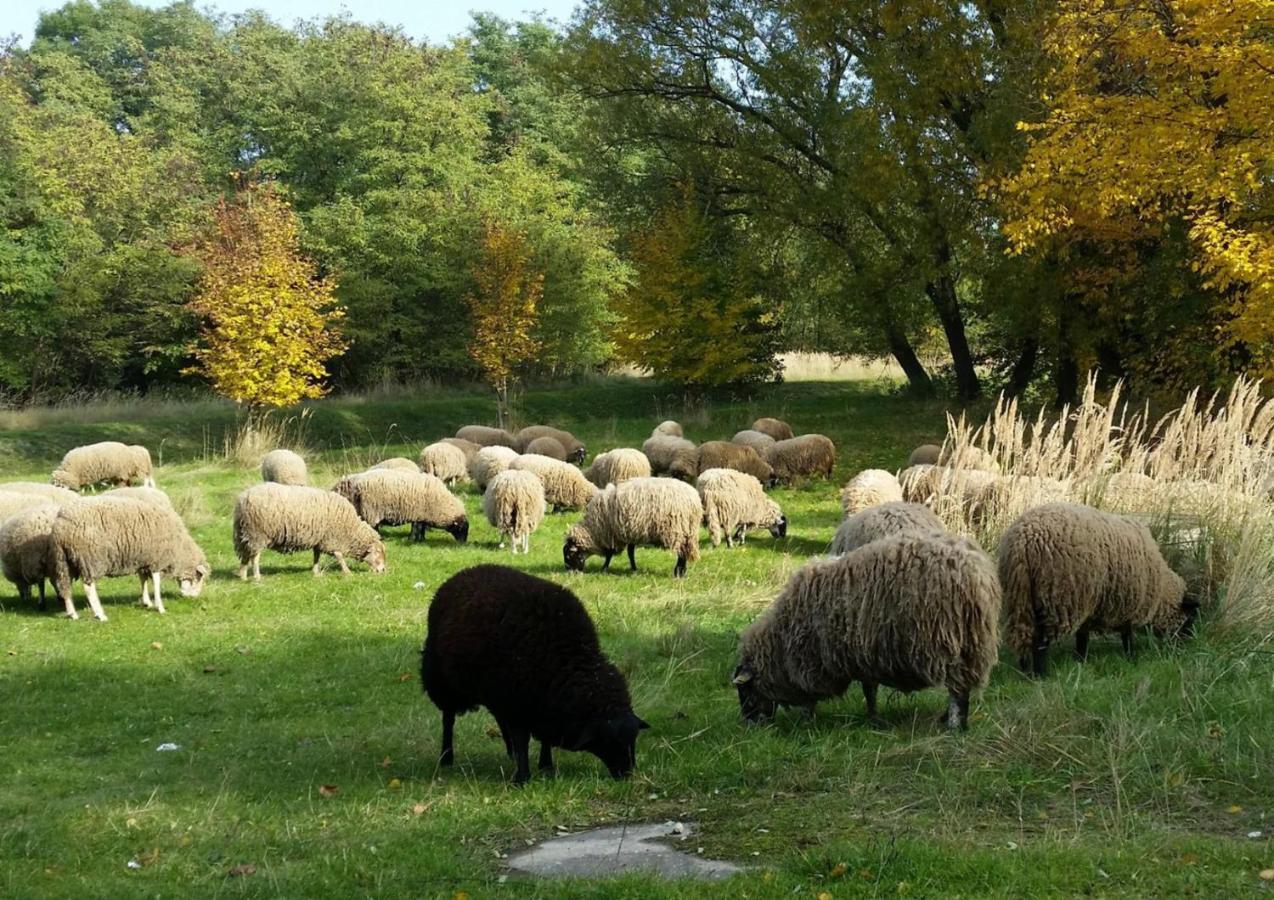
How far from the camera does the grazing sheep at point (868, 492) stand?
600 inches

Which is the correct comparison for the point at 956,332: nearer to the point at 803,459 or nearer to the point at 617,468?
the point at 803,459

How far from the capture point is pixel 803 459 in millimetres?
23078

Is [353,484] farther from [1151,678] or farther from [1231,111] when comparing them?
[1231,111]

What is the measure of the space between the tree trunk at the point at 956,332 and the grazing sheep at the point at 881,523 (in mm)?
18392

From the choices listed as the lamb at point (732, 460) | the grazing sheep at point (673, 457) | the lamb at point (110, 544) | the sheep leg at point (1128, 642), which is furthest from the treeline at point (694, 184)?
the lamb at point (110, 544)

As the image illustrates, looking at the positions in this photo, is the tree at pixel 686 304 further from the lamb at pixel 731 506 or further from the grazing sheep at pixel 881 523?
the grazing sheep at pixel 881 523

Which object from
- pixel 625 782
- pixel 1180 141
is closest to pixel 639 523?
pixel 625 782

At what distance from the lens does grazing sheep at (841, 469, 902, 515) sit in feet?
50.0

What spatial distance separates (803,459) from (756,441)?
1.77 metres

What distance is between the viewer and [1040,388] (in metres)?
31.5

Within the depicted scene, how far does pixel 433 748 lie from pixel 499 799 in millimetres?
1547

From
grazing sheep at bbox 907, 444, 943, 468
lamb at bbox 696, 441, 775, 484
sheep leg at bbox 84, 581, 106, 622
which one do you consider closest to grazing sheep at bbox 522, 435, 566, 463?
lamb at bbox 696, 441, 775, 484

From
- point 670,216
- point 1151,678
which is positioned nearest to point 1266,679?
point 1151,678

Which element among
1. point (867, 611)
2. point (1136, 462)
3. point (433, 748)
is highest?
point (1136, 462)
